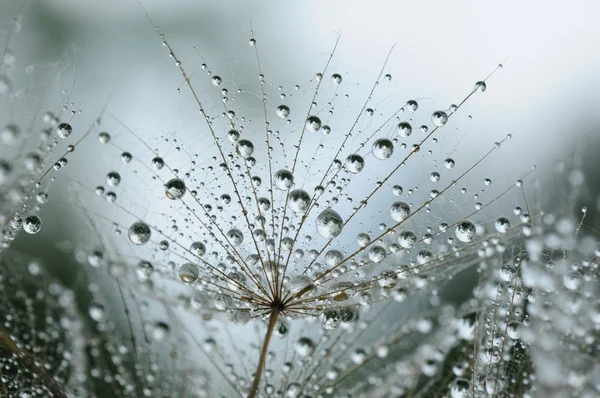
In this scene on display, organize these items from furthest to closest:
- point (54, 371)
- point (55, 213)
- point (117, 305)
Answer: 1. point (55, 213)
2. point (117, 305)
3. point (54, 371)

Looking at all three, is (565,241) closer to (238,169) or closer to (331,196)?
A: (331,196)

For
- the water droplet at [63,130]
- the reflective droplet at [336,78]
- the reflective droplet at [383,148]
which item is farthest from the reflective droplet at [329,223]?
the water droplet at [63,130]

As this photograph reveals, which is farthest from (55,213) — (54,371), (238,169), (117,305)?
(238,169)

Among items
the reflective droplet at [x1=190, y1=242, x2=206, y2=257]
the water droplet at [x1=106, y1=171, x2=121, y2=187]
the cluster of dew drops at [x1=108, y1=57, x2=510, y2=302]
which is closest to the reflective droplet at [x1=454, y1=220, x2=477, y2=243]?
the cluster of dew drops at [x1=108, y1=57, x2=510, y2=302]

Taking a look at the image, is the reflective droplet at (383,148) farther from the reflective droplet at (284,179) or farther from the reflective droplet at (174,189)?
the reflective droplet at (174,189)

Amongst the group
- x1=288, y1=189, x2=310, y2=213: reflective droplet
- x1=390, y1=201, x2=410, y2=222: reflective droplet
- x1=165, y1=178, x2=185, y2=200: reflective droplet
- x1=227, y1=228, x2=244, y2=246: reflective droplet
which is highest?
x1=390, y1=201, x2=410, y2=222: reflective droplet

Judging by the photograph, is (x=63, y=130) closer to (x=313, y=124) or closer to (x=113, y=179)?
(x=113, y=179)

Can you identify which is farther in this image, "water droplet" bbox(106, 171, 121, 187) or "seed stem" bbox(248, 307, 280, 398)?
"water droplet" bbox(106, 171, 121, 187)

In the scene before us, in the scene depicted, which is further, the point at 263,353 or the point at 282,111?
the point at 282,111

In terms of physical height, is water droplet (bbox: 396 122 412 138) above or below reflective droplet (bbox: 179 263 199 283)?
above

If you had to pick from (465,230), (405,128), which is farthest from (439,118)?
(465,230)

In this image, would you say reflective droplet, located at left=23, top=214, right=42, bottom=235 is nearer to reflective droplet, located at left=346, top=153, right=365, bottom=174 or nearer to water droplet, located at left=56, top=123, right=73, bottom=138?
water droplet, located at left=56, top=123, right=73, bottom=138
